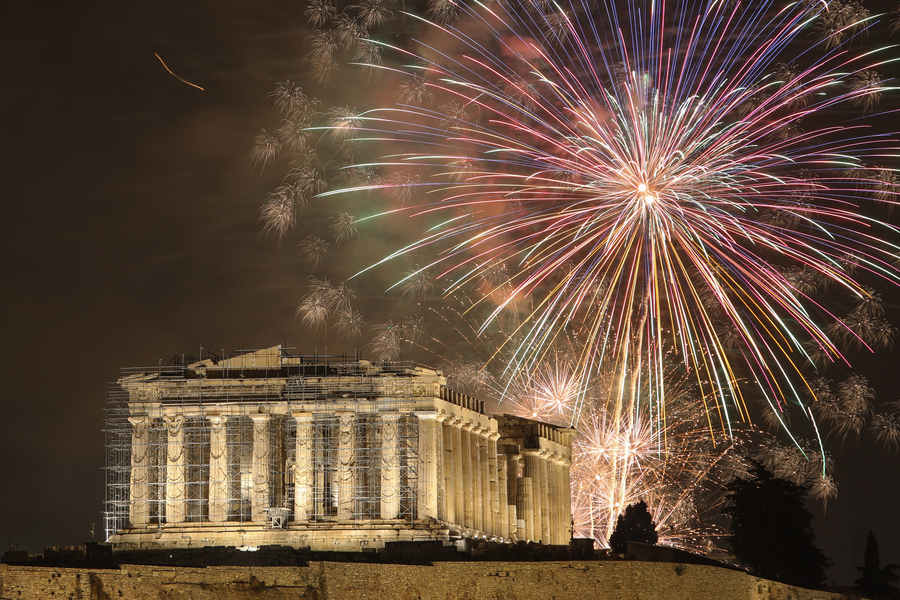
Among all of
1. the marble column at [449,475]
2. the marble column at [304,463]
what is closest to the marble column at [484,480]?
the marble column at [449,475]

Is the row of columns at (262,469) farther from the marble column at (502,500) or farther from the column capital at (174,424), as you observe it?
the marble column at (502,500)

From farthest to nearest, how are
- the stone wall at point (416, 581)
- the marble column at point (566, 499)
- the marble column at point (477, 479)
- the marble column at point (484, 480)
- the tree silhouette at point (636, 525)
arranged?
1. the marble column at point (566, 499)
2. the tree silhouette at point (636, 525)
3. the marble column at point (484, 480)
4. the marble column at point (477, 479)
5. the stone wall at point (416, 581)

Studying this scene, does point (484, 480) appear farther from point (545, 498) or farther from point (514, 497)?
point (545, 498)

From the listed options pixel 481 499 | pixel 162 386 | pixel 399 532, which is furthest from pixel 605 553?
pixel 162 386

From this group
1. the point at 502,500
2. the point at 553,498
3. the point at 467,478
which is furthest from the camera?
the point at 553,498

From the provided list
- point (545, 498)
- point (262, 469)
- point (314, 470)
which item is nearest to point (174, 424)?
point (262, 469)
